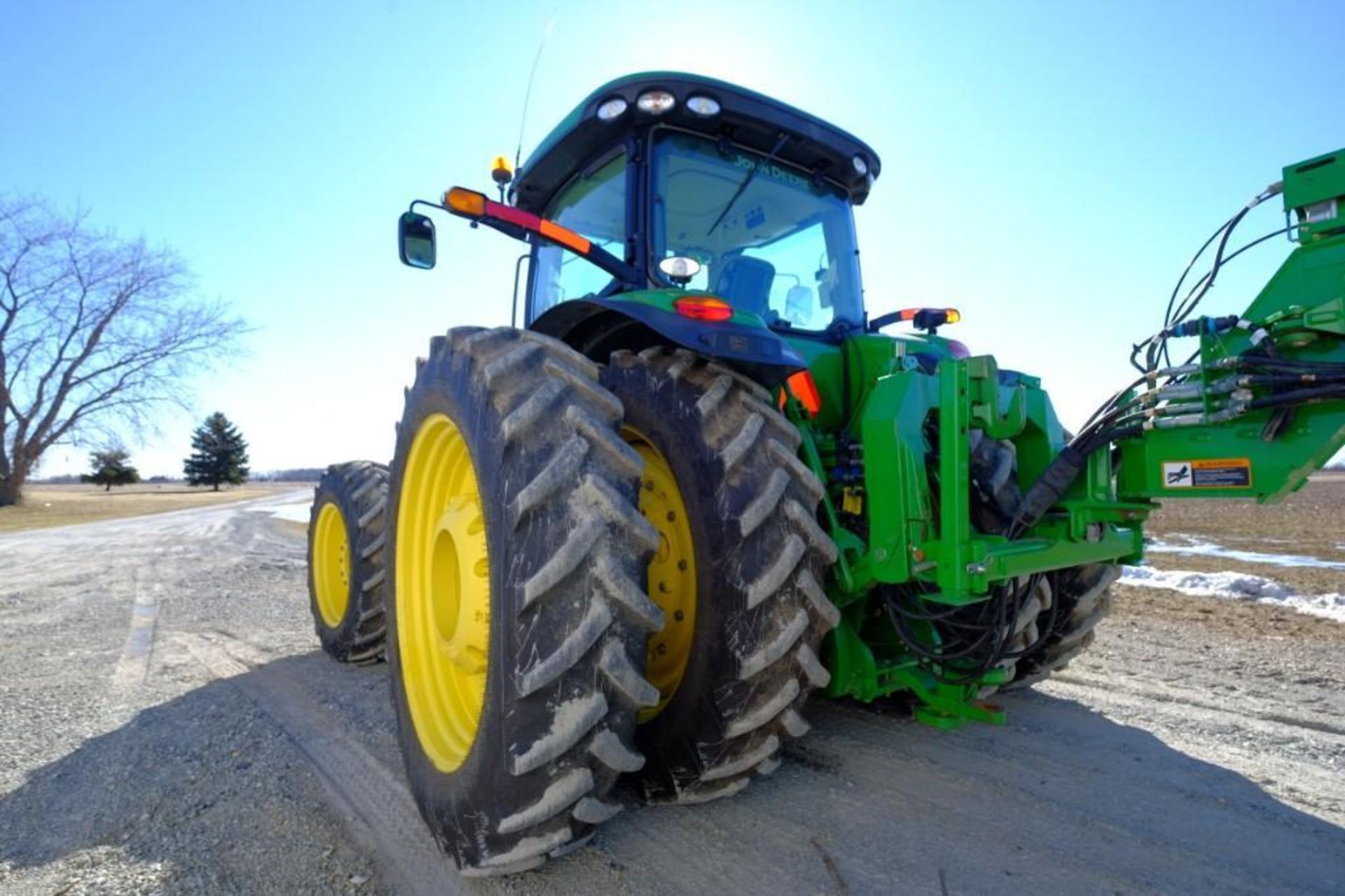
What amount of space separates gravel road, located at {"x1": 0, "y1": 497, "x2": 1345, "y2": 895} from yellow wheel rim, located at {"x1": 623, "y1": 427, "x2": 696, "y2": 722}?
432mm

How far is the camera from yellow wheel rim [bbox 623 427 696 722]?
7.84 ft

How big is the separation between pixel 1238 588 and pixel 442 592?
698cm

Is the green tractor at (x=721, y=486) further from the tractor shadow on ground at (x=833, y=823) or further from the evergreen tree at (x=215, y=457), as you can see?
the evergreen tree at (x=215, y=457)

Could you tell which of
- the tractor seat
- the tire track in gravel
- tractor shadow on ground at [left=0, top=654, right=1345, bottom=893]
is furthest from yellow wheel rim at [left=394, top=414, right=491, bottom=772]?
the tractor seat

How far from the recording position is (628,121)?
3.08m

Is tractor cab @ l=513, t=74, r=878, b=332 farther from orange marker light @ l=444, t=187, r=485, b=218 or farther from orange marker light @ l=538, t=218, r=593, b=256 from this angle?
orange marker light @ l=444, t=187, r=485, b=218

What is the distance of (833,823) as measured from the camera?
89.8 inches

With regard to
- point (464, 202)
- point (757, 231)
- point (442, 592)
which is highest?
point (757, 231)

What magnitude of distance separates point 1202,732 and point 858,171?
285 cm

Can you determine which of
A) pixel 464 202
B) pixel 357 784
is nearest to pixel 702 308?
pixel 464 202

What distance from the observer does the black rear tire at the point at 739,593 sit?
6.89ft

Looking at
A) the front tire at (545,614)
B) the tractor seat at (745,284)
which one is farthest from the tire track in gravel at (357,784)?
the tractor seat at (745,284)

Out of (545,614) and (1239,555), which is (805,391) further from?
(1239,555)

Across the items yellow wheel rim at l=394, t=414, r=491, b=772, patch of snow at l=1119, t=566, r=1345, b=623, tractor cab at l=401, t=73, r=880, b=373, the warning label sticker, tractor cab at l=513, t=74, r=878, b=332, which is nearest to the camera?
the warning label sticker
